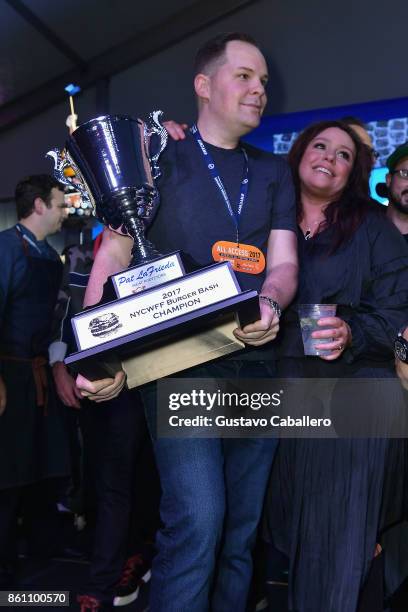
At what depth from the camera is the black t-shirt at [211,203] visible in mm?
1518

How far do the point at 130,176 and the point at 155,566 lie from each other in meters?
0.88

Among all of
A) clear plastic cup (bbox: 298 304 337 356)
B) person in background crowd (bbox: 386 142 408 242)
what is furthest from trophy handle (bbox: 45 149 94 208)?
person in background crowd (bbox: 386 142 408 242)

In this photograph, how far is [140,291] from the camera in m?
1.18

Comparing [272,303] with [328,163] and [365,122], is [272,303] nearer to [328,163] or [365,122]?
[328,163]

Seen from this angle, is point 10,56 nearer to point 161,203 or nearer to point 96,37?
point 96,37

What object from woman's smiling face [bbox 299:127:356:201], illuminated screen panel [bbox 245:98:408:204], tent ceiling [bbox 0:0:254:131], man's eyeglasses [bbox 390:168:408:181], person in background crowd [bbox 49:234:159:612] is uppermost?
tent ceiling [bbox 0:0:254:131]

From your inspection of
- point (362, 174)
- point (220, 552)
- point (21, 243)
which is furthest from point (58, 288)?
point (220, 552)

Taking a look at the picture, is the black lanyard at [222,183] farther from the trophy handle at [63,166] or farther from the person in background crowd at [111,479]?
the person in background crowd at [111,479]

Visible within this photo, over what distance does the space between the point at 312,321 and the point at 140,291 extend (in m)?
0.55

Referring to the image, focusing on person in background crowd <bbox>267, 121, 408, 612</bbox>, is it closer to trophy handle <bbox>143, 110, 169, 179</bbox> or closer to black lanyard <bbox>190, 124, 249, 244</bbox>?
black lanyard <bbox>190, 124, 249, 244</bbox>

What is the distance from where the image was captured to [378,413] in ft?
5.75

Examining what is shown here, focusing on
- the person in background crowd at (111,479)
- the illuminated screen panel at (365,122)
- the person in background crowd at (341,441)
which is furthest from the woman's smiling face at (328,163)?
the illuminated screen panel at (365,122)

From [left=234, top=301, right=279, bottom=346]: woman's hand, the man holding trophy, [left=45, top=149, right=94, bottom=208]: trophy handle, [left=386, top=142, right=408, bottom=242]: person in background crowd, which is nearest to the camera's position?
[left=234, top=301, right=279, bottom=346]: woman's hand

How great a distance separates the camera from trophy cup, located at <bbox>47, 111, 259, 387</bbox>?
1.16m
